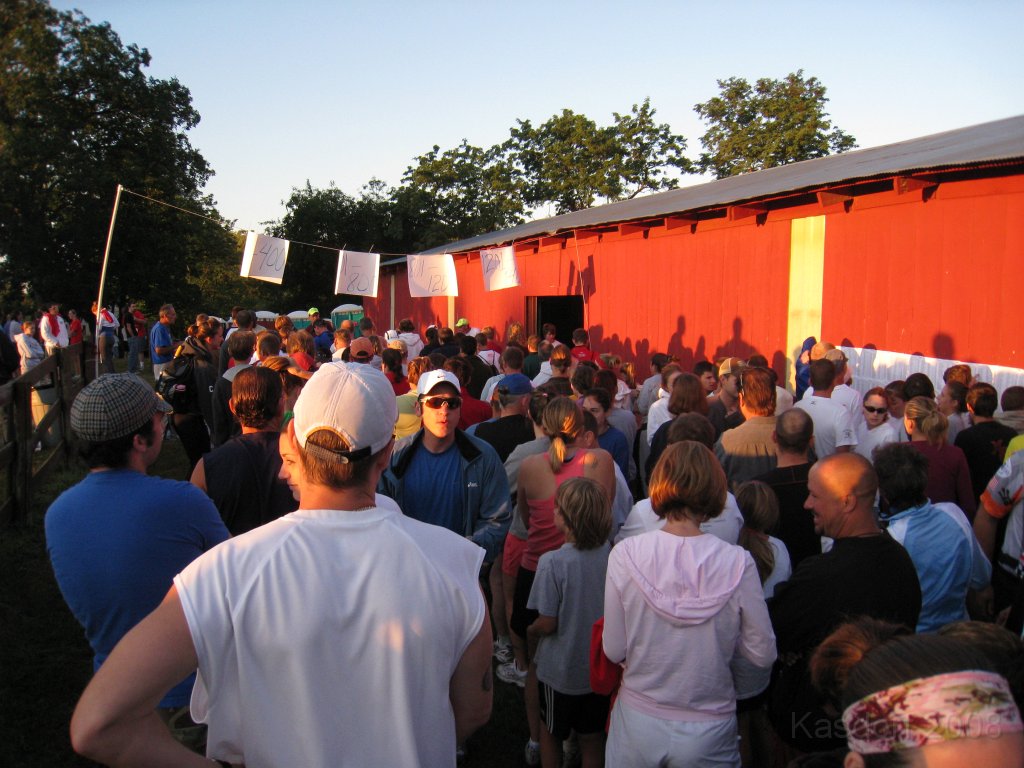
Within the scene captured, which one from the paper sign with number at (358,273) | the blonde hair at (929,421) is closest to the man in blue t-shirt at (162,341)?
the paper sign with number at (358,273)

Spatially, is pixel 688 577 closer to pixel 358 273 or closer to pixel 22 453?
pixel 22 453

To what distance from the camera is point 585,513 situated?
3291 millimetres

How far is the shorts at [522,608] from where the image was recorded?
374cm

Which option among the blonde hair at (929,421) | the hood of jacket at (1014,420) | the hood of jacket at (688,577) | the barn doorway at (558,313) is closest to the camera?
the hood of jacket at (688,577)

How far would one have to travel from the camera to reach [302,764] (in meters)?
1.47

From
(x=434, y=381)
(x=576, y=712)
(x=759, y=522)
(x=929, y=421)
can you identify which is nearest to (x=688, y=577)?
(x=759, y=522)

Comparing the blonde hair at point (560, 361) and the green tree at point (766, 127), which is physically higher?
the green tree at point (766, 127)

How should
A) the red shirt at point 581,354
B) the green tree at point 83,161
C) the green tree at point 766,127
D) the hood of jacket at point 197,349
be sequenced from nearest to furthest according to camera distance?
the hood of jacket at point 197,349 → the red shirt at point 581,354 → the green tree at point 83,161 → the green tree at point 766,127

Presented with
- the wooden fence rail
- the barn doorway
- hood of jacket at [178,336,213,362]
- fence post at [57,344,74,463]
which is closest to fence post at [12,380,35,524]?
the wooden fence rail

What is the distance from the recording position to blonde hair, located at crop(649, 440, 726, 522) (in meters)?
2.64

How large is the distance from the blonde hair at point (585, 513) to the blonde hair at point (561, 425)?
83 centimetres

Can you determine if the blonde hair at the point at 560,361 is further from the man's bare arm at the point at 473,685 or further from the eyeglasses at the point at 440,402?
the man's bare arm at the point at 473,685

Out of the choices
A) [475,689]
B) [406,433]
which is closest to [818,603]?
[475,689]

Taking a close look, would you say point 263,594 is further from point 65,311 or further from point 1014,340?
point 65,311
